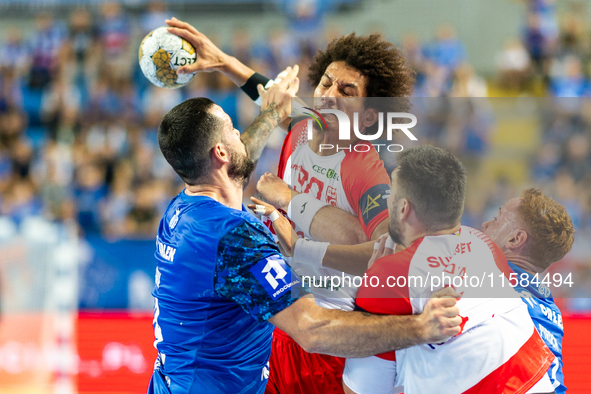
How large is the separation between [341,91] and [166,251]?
1.54 metres

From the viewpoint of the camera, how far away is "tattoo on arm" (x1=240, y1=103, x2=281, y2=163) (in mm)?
4164

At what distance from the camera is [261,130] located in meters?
4.18

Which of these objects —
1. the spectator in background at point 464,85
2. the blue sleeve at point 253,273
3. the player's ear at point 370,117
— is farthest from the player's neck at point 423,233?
the spectator in background at point 464,85

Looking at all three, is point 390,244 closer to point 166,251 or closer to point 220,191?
point 220,191

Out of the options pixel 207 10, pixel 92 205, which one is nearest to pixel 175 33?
pixel 92 205

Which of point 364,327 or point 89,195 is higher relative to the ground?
point 364,327

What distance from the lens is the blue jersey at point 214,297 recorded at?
3018mm

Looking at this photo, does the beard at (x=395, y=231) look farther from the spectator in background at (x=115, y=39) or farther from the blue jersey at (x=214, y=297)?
the spectator in background at (x=115, y=39)

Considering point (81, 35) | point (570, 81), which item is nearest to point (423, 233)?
point (570, 81)

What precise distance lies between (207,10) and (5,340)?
996 cm

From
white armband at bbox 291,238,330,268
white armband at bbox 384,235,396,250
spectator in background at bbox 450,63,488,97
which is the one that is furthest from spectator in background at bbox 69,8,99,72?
white armband at bbox 384,235,396,250

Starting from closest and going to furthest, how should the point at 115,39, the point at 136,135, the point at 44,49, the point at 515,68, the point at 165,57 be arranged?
the point at 165,57 < the point at 136,135 < the point at 515,68 < the point at 115,39 < the point at 44,49

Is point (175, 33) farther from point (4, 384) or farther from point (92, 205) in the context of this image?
point (92, 205)

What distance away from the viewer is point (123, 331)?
7.12m
